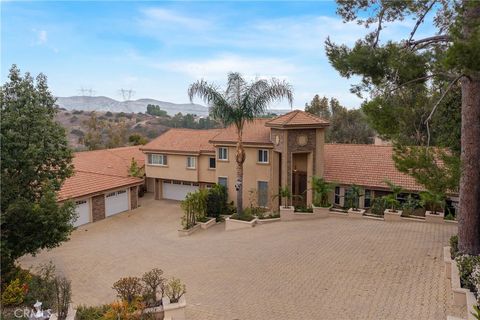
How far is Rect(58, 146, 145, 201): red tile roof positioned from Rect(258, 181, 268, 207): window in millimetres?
10097

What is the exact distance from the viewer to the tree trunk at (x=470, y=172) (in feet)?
36.3

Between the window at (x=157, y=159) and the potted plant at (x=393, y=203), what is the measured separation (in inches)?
726

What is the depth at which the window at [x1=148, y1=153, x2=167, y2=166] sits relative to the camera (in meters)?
32.4

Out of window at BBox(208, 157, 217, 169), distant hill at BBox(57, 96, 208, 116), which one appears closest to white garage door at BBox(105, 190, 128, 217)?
window at BBox(208, 157, 217, 169)

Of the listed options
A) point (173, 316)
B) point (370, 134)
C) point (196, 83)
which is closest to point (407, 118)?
point (173, 316)

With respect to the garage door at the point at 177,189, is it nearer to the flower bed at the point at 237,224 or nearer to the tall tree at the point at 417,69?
the flower bed at the point at 237,224

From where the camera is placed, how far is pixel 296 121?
24828mm

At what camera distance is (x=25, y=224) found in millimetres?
11234

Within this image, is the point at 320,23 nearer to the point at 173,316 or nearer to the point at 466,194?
the point at 466,194

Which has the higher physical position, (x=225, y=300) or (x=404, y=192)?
(x=404, y=192)

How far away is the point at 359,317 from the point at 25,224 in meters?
9.99

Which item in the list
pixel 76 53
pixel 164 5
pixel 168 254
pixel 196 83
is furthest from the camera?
pixel 196 83

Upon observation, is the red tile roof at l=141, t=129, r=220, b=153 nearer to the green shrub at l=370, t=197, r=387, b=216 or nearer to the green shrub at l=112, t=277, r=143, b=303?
the green shrub at l=370, t=197, r=387, b=216

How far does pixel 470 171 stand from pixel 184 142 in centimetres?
2419
